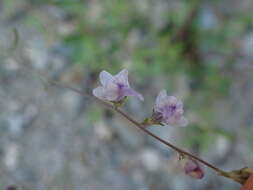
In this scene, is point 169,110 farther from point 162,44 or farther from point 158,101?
point 162,44

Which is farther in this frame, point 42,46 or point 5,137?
point 42,46

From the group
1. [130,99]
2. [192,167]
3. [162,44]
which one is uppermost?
[162,44]

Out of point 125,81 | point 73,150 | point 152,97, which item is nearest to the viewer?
point 125,81

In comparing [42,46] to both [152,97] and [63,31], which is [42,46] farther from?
[152,97]

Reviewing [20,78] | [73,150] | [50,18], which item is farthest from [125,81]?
[50,18]

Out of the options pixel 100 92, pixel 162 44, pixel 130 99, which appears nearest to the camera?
pixel 100 92

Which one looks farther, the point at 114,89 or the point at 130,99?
the point at 130,99

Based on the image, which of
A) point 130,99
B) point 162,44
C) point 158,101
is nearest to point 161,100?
point 158,101
